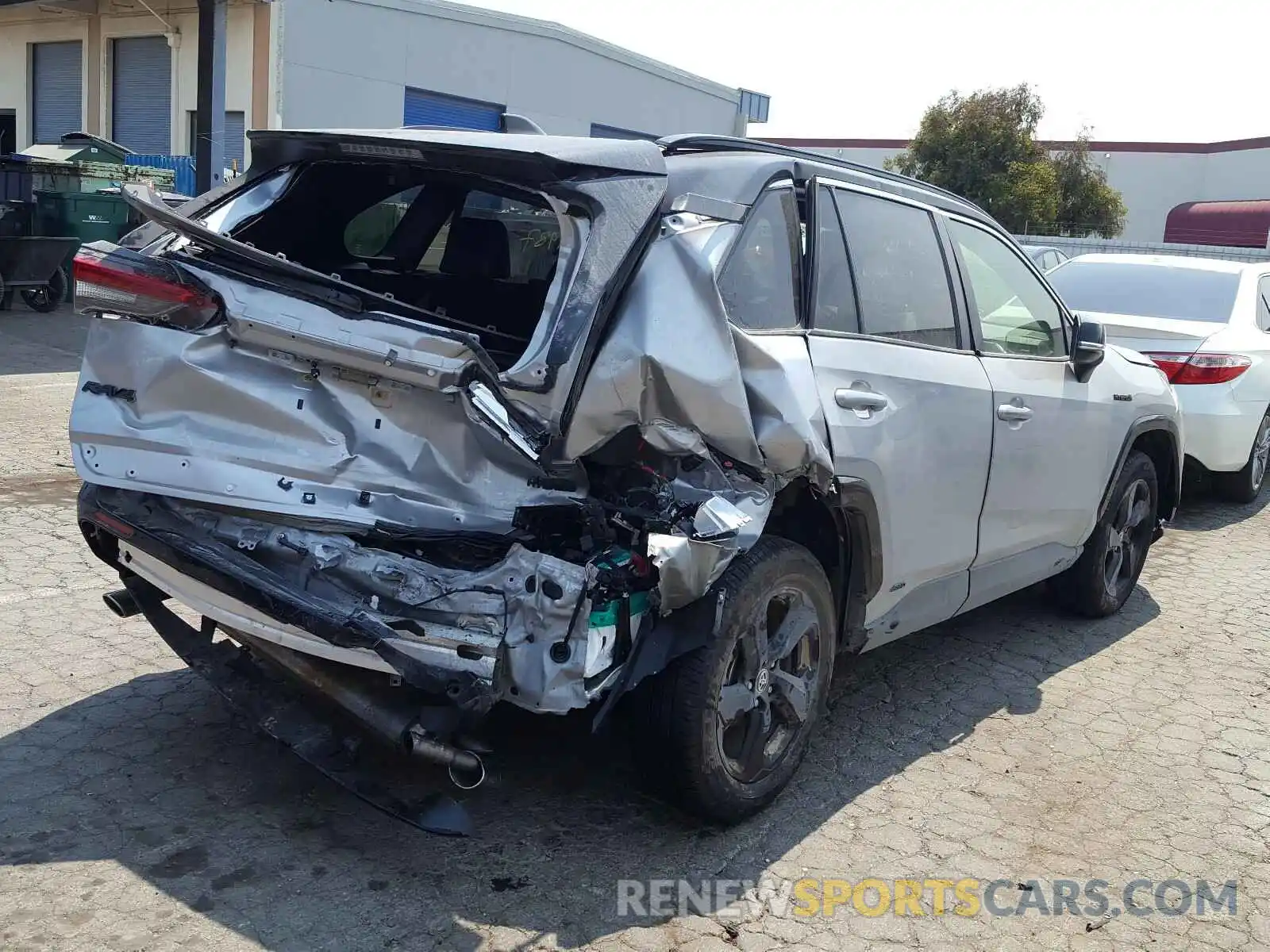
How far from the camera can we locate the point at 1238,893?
12.0 ft

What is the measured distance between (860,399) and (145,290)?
82.9 inches

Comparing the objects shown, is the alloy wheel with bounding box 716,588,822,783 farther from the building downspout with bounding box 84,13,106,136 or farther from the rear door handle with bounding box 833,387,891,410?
the building downspout with bounding box 84,13,106,136

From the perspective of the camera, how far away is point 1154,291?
8.80 metres

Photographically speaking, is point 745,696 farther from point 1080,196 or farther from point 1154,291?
point 1080,196

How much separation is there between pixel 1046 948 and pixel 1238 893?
29.5 inches

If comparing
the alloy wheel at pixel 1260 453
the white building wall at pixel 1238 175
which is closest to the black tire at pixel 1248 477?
the alloy wheel at pixel 1260 453

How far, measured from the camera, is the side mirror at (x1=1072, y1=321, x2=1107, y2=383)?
523 centimetres

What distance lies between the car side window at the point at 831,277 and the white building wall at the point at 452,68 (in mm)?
18978

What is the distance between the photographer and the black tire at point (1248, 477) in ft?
28.9

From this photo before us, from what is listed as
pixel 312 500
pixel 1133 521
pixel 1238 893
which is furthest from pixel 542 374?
pixel 1133 521

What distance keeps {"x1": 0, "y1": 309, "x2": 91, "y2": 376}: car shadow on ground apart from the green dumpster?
1.12m

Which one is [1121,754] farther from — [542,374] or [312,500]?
[312,500]

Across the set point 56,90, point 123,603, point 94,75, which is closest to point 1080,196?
point 94,75

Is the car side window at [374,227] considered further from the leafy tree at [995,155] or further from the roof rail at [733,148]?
the leafy tree at [995,155]
